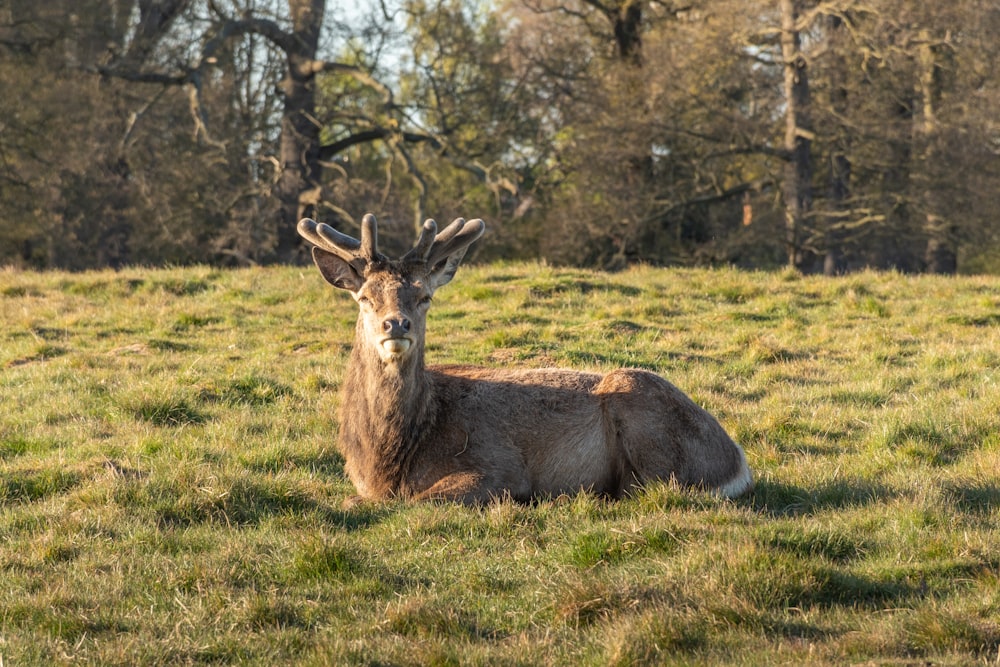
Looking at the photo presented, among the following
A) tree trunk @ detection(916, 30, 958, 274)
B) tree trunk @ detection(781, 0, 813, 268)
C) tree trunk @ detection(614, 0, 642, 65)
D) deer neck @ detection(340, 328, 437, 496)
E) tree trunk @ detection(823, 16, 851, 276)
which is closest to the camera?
deer neck @ detection(340, 328, 437, 496)

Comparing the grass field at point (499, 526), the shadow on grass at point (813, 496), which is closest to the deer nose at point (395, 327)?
the grass field at point (499, 526)

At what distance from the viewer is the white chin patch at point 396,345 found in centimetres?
792

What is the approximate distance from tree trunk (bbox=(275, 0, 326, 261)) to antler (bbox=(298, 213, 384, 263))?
64.1 feet

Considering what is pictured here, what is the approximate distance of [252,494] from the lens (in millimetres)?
8094

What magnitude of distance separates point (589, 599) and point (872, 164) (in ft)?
90.5

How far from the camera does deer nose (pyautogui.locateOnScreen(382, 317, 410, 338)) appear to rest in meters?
7.90

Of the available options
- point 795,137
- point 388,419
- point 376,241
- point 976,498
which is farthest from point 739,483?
point 795,137

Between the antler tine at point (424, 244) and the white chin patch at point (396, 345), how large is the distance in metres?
0.93

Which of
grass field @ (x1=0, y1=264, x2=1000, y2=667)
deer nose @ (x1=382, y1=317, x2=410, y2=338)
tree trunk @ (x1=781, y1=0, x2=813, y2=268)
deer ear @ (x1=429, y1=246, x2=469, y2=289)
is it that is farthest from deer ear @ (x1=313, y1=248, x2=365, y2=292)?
tree trunk @ (x1=781, y1=0, x2=813, y2=268)

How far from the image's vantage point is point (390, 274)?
8500 millimetres

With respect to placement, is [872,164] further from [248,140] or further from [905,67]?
[248,140]

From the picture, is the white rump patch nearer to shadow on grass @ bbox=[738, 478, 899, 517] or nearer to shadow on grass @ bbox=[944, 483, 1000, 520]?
shadow on grass @ bbox=[738, 478, 899, 517]

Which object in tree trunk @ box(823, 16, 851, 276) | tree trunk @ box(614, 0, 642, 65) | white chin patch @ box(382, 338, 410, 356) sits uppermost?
tree trunk @ box(614, 0, 642, 65)

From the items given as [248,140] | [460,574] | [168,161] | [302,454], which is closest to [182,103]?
[168,161]
